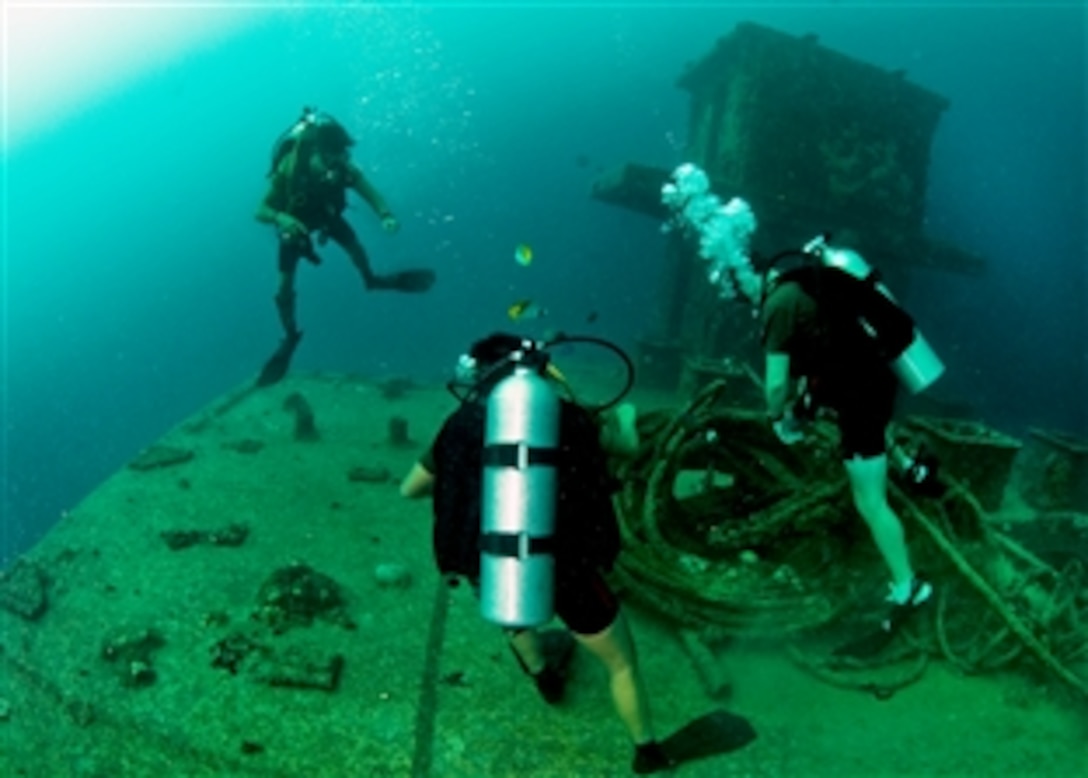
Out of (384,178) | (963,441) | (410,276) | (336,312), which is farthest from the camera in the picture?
(384,178)

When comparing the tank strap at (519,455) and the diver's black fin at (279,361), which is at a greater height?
the tank strap at (519,455)

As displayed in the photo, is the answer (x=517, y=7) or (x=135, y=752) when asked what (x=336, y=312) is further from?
(x=135, y=752)

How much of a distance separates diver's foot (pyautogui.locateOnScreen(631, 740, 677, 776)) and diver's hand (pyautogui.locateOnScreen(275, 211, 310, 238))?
7.14 m

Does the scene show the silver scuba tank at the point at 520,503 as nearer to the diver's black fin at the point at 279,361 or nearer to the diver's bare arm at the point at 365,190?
the diver's bare arm at the point at 365,190

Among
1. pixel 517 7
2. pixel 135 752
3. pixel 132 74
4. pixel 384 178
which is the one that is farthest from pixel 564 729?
pixel 132 74

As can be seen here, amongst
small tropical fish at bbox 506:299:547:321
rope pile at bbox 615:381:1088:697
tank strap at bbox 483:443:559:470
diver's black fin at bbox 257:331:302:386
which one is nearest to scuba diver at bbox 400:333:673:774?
tank strap at bbox 483:443:559:470

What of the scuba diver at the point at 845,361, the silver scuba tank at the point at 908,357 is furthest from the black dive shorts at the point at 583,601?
the silver scuba tank at the point at 908,357

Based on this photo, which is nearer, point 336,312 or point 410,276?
point 410,276

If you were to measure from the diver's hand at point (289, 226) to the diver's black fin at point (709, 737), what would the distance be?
706 cm

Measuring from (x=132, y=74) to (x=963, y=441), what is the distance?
165 m

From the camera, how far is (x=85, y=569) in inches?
214

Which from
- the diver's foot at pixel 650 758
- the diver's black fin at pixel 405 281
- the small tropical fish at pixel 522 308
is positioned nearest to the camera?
the diver's foot at pixel 650 758

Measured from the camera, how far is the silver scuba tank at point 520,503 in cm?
260

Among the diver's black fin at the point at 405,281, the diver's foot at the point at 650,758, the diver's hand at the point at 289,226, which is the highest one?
the diver's hand at the point at 289,226
